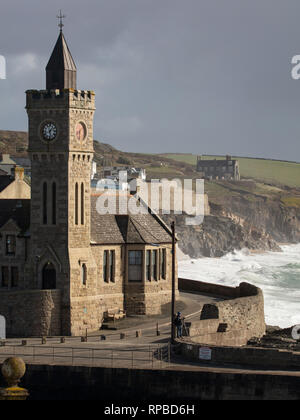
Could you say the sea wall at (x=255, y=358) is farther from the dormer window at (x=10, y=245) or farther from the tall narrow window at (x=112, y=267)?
the dormer window at (x=10, y=245)

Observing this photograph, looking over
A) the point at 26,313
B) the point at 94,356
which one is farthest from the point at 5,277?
the point at 94,356

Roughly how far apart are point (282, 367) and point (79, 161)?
17.3m

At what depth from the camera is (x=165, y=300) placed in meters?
55.5

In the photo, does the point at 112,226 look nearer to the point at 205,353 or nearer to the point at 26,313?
the point at 26,313

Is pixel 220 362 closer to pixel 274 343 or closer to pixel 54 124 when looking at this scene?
pixel 274 343

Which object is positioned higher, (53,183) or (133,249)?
(53,183)

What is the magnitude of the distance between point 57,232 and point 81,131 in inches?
227

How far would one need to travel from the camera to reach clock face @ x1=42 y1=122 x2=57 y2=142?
162 feet

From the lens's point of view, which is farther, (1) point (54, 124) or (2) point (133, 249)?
(2) point (133, 249)

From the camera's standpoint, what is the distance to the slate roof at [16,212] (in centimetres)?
5203

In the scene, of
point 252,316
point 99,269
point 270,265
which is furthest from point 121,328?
point 270,265

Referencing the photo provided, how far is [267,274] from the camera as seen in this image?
130750 millimetres

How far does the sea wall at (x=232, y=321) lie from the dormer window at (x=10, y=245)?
11.6m
